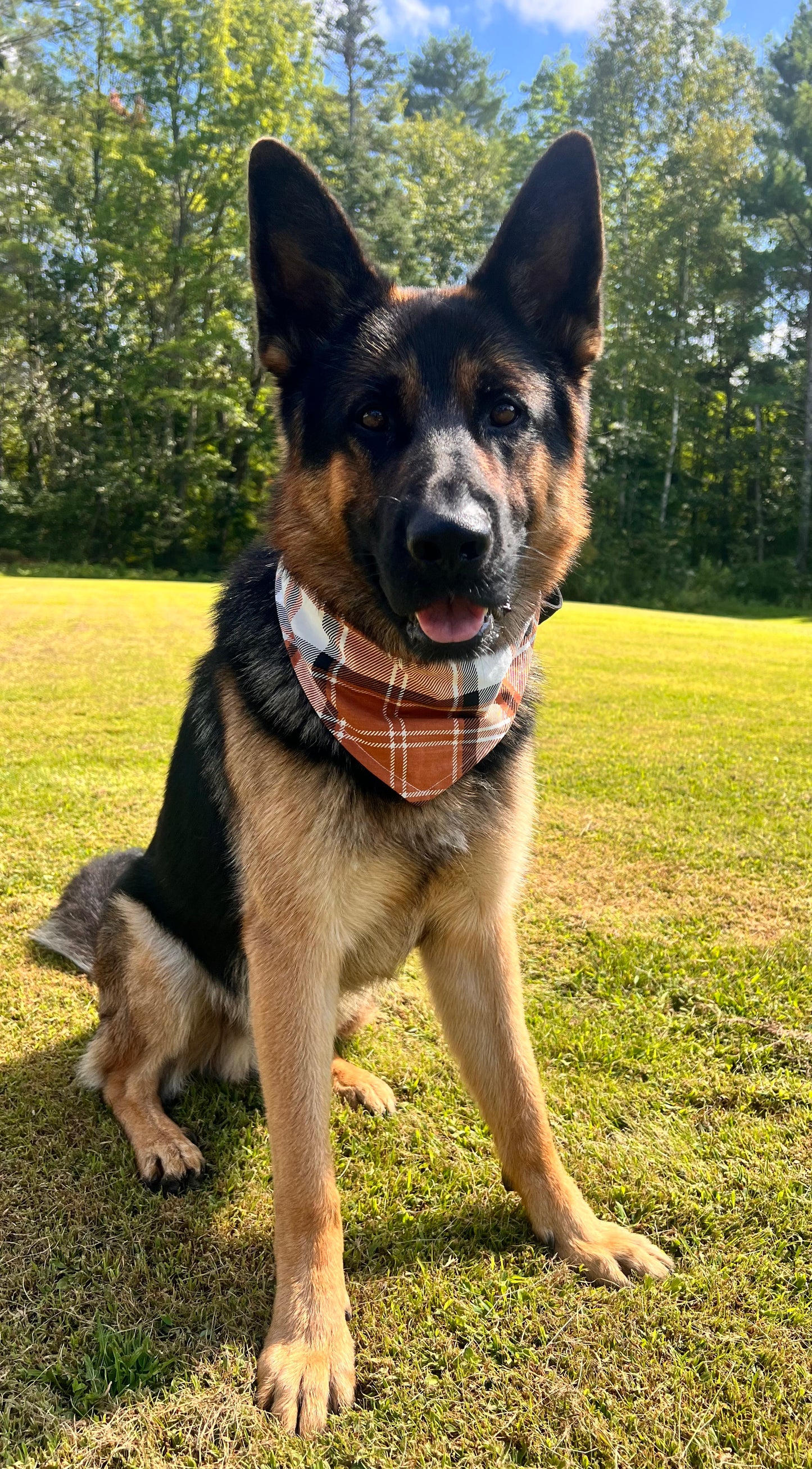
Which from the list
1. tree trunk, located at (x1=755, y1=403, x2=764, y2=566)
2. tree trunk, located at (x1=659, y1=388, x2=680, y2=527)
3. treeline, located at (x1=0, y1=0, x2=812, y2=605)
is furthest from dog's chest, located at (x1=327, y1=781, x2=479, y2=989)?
tree trunk, located at (x1=755, y1=403, x2=764, y2=566)

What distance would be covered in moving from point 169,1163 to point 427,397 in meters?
2.18

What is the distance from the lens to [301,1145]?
6.52 ft

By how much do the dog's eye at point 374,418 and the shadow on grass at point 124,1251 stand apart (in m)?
2.01

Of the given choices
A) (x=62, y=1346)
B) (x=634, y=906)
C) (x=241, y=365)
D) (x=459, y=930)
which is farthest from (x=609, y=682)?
(x=241, y=365)

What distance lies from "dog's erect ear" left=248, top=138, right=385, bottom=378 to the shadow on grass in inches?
90.0

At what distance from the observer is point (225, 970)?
2.50 meters

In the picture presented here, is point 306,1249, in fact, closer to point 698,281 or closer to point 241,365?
point 241,365

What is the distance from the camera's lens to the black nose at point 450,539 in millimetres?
1902

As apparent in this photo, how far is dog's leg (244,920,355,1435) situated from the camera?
1839 millimetres

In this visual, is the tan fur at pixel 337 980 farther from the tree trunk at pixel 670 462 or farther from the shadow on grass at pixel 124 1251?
the tree trunk at pixel 670 462

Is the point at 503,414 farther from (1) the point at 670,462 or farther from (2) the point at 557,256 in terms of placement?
(1) the point at 670,462

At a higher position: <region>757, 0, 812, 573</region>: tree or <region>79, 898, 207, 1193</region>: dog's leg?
<region>757, 0, 812, 573</region>: tree

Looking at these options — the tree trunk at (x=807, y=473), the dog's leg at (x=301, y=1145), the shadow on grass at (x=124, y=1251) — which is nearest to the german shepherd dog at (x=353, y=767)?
the dog's leg at (x=301, y=1145)

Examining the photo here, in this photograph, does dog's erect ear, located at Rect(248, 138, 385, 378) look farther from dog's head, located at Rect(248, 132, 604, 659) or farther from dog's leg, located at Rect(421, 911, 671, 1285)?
dog's leg, located at Rect(421, 911, 671, 1285)
